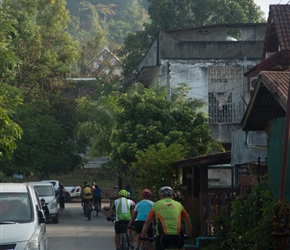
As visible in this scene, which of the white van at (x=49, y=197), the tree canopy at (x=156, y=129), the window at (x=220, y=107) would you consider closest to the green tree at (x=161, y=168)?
the tree canopy at (x=156, y=129)

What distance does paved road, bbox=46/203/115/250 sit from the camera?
918 inches

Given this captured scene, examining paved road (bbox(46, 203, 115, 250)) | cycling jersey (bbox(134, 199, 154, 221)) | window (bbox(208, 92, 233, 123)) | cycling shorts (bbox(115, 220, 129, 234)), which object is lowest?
paved road (bbox(46, 203, 115, 250))

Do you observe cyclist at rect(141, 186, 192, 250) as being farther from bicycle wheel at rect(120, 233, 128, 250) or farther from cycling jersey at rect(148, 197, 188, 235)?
bicycle wheel at rect(120, 233, 128, 250)

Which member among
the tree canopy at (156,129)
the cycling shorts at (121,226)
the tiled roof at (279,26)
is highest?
the tiled roof at (279,26)

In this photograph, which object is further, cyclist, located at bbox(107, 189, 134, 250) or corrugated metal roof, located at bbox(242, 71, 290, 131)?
cyclist, located at bbox(107, 189, 134, 250)

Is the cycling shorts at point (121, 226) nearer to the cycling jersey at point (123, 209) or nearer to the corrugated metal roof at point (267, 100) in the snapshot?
the cycling jersey at point (123, 209)

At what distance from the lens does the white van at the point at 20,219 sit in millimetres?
13062

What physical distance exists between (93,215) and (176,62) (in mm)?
10210

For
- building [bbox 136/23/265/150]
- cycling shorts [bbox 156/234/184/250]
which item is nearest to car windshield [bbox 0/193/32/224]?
cycling shorts [bbox 156/234/184/250]

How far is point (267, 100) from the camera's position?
16344 mm

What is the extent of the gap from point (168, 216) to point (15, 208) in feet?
11.3

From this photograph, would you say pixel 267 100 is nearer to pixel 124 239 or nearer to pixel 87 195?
pixel 124 239

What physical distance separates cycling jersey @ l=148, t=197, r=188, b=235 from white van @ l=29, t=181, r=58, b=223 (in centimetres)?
2250

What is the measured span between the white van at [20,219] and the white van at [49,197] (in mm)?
19863
